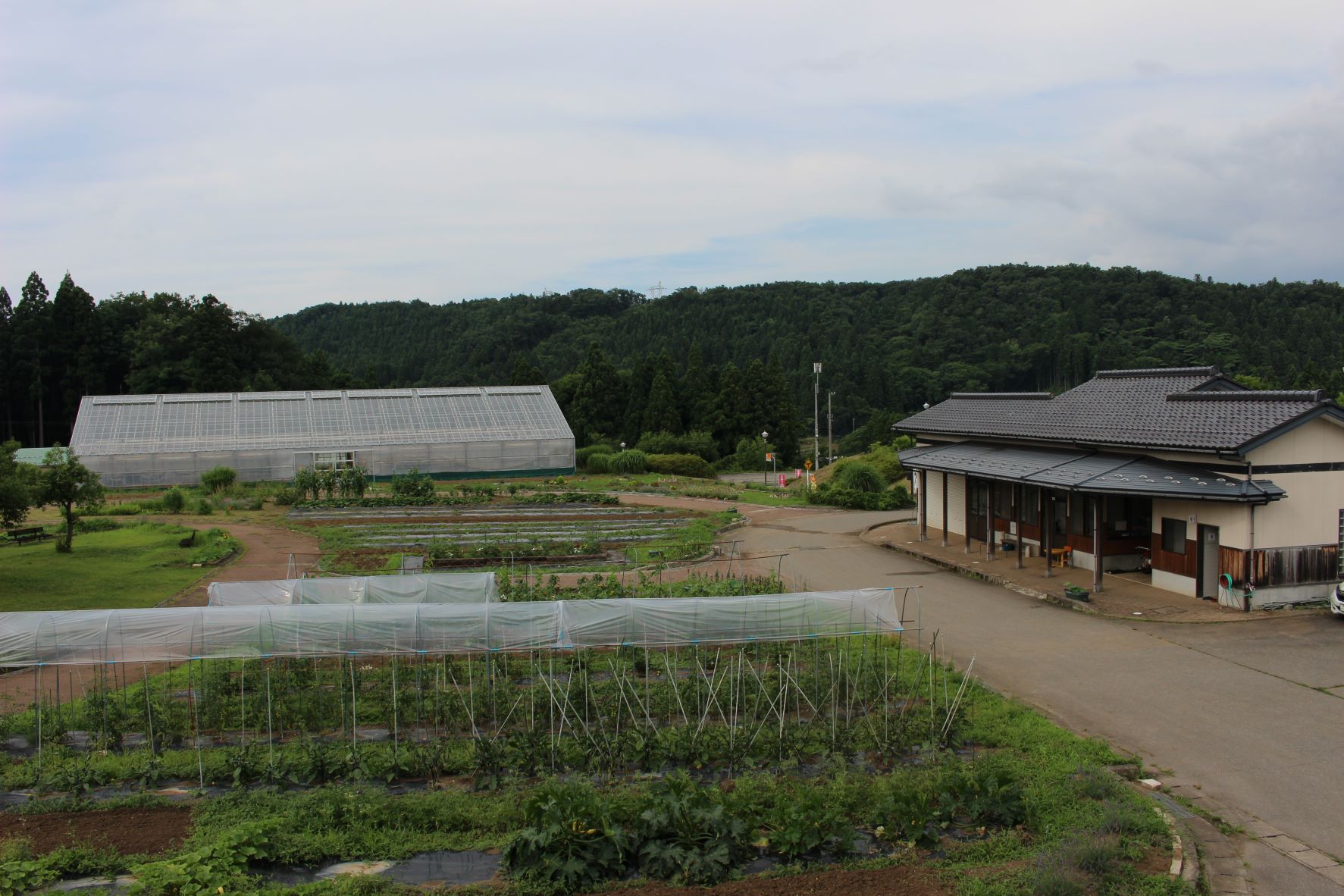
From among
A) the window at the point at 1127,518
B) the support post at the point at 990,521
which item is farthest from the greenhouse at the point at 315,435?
the window at the point at 1127,518

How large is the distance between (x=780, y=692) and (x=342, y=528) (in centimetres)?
2053

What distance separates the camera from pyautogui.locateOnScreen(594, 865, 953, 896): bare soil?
729 centimetres

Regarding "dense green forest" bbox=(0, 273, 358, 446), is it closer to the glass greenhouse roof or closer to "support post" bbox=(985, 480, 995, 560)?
the glass greenhouse roof

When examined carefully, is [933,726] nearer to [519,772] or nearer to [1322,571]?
[519,772]

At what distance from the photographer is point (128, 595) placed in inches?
717

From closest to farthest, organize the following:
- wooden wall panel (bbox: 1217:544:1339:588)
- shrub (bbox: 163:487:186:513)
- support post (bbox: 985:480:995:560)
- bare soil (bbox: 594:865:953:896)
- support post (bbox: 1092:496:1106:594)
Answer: bare soil (bbox: 594:865:953:896) → wooden wall panel (bbox: 1217:544:1339:588) → support post (bbox: 1092:496:1106:594) → support post (bbox: 985:480:995:560) → shrub (bbox: 163:487:186:513)

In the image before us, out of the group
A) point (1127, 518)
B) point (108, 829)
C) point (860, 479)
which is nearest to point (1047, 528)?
point (1127, 518)

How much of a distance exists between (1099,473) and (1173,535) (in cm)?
176

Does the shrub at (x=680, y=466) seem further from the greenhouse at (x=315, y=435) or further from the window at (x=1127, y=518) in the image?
the window at (x=1127, y=518)

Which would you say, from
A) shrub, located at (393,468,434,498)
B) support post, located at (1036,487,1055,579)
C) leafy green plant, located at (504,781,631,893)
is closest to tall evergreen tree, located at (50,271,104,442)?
shrub, located at (393,468,434,498)

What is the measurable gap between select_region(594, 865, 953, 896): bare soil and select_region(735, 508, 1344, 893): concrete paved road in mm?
2657

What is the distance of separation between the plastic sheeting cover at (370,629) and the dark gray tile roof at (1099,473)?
903cm

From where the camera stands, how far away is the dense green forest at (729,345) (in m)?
56.8

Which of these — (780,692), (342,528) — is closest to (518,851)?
(780,692)
